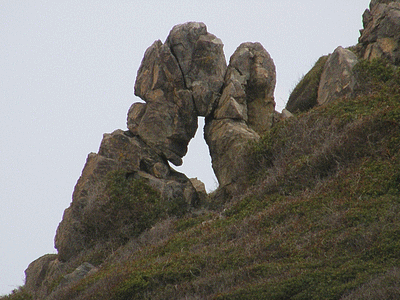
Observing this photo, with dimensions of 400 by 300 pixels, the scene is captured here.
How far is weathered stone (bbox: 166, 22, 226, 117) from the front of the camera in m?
22.4

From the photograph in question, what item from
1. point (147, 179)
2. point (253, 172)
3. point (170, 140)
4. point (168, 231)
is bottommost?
point (168, 231)

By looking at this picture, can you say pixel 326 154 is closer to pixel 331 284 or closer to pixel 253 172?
pixel 253 172

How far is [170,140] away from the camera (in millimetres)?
22188

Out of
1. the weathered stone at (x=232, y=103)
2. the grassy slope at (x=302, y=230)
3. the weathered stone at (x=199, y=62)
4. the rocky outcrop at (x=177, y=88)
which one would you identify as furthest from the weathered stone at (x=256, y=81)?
the grassy slope at (x=302, y=230)

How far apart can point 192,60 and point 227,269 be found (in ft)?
46.6

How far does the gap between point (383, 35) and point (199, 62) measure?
333 inches

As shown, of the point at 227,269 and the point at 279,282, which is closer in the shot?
the point at 279,282

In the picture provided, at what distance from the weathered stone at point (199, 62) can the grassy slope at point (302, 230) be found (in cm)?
467

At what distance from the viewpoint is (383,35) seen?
21078mm

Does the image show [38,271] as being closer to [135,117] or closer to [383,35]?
[135,117]

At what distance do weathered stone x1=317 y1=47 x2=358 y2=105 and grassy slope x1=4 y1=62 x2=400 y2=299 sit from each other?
1588mm

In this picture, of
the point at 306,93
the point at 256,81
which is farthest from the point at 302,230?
the point at 306,93

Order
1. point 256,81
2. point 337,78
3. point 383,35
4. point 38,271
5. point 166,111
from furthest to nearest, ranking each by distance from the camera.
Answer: point 256,81, point 166,111, point 38,271, point 337,78, point 383,35

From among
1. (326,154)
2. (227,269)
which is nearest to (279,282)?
(227,269)
